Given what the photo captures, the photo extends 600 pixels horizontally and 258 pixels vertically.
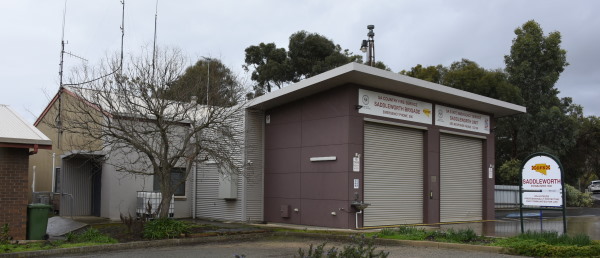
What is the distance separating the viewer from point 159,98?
17.0 m

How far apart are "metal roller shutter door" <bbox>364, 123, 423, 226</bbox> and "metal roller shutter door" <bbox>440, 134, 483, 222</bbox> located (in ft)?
4.57

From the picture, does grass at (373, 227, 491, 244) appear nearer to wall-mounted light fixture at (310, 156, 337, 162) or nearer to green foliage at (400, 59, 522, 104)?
wall-mounted light fixture at (310, 156, 337, 162)

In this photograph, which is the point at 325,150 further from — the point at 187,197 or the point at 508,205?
the point at 508,205

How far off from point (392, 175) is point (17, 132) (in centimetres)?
1181

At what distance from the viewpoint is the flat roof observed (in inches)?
677

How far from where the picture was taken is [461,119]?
872 inches

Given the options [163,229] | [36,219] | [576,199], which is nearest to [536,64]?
[576,199]

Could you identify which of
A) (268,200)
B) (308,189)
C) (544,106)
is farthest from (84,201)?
(544,106)

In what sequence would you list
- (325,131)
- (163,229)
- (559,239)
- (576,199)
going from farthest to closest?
(576,199)
(325,131)
(163,229)
(559,239)

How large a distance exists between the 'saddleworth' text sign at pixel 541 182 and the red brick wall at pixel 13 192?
13.1 metres

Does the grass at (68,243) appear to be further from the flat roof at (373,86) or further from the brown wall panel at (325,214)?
the flat roof at (373,86)

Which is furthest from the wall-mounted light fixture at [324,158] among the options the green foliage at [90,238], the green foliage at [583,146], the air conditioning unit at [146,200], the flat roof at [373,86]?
the green foliage at [583,146]

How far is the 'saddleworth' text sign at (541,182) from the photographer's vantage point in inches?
527

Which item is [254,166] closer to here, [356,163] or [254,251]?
[356,163]
